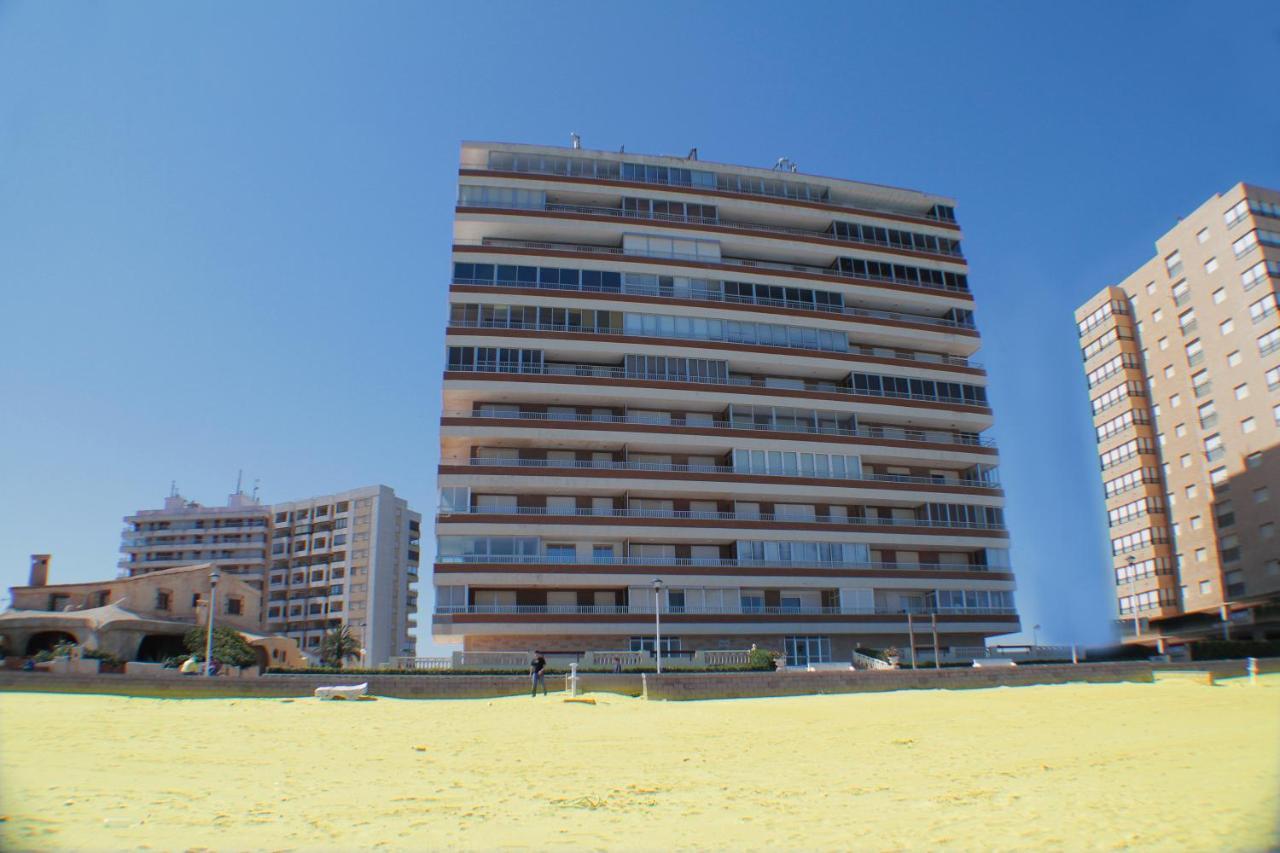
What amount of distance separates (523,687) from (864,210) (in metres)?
50.8

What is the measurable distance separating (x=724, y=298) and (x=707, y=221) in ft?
22.5

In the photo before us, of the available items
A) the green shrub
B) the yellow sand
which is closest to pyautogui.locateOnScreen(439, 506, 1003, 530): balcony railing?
the green shrub

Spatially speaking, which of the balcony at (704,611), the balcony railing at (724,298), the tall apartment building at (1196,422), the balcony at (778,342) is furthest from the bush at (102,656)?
the tall apartment building at (1196,422)

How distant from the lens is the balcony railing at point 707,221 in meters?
63.6

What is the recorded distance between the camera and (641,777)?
16.3m

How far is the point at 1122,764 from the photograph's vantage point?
55.2ft

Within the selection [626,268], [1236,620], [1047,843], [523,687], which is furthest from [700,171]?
[1047,843]

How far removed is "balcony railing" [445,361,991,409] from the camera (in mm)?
58562

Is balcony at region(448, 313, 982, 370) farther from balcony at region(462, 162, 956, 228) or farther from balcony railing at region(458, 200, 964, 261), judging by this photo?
balcony at region(462, 162, 956, 228)

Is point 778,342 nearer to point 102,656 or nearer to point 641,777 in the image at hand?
point 102,656

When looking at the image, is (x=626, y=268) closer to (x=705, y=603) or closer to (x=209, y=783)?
(x=705, y=603)

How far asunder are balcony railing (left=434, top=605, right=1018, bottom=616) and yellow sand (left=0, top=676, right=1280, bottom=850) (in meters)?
27.2

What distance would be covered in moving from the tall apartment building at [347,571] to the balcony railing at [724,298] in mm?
65509

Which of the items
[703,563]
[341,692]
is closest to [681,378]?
[703,563]
